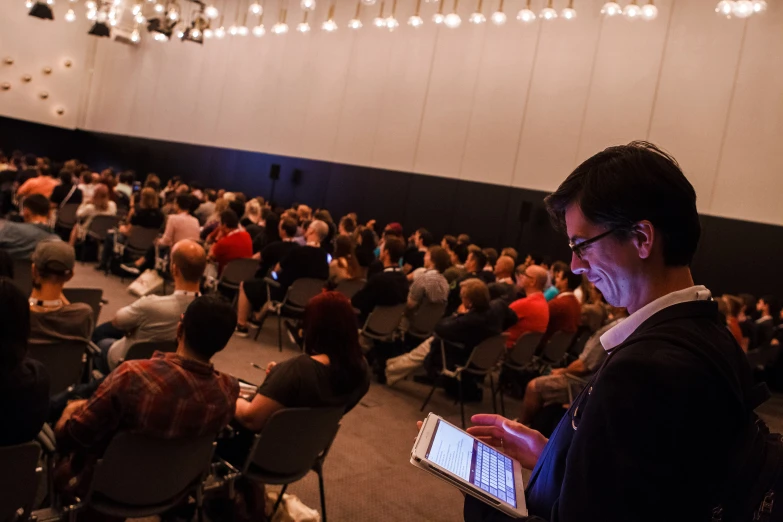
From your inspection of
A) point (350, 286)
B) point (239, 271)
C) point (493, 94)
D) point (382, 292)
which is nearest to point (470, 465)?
point (382, 292)

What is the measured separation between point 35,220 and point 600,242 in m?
Answer: 5.85

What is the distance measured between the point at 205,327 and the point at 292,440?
27.1 inches

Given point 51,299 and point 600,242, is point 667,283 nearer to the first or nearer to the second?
point 600,242

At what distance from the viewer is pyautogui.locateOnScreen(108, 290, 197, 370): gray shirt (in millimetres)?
3521

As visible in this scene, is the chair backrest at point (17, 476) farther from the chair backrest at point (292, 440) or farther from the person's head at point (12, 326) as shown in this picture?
the chair backrest at point (292, 440)

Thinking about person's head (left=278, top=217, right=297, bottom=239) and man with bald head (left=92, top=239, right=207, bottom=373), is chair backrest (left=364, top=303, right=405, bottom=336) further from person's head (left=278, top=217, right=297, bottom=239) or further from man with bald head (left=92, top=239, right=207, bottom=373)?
man with bald head (left=92, top=239, right=207, bottom=373)

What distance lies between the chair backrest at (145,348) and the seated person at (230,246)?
12.8 ft

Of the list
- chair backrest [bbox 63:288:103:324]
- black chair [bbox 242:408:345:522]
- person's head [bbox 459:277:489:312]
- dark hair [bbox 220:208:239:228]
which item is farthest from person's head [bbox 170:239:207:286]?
dark hair [bbox 220:208:239:228]

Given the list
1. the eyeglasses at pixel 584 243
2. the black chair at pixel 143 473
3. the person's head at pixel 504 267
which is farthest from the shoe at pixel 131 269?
the eyeglasses at pixel 584 243

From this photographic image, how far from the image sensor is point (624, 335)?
1179 mm

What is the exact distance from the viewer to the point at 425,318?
6.39m

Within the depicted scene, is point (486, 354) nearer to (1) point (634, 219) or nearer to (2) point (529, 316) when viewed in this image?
(2) point (529, 316)

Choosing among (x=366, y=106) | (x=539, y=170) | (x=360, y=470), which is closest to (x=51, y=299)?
(x=360, y=470)

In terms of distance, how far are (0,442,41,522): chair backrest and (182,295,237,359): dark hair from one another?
65 centimetres
